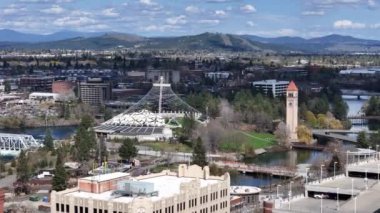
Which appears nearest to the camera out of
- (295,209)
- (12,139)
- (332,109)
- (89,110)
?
(295,209)

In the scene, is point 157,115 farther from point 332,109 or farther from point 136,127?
point 332,109

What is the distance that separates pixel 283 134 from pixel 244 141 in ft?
23.6

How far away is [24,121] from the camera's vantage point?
4914 inches

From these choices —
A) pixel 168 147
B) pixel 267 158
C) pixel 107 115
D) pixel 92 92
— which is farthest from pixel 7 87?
→ pixel 267 158

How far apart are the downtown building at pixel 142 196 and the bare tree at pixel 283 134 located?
56558 millimetres

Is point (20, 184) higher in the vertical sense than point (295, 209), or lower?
lower

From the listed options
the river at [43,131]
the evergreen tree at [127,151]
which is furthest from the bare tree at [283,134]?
the river at [43,131]

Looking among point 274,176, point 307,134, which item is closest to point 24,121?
point 307,134

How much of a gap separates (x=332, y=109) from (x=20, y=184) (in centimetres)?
6839

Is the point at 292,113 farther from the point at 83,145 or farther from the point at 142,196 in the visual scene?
the point at 142,196

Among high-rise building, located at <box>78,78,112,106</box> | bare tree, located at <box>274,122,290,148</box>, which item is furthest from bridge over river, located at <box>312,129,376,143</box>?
high-rise building, located at <box>78,78,112,106</box>

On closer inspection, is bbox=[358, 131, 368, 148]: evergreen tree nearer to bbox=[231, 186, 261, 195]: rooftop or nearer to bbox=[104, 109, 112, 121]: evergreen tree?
bbox=[231, 186, 261, 195]: rooftop

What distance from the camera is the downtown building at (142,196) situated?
34.3 meters

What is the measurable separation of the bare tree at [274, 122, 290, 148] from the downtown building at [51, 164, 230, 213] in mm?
56558
